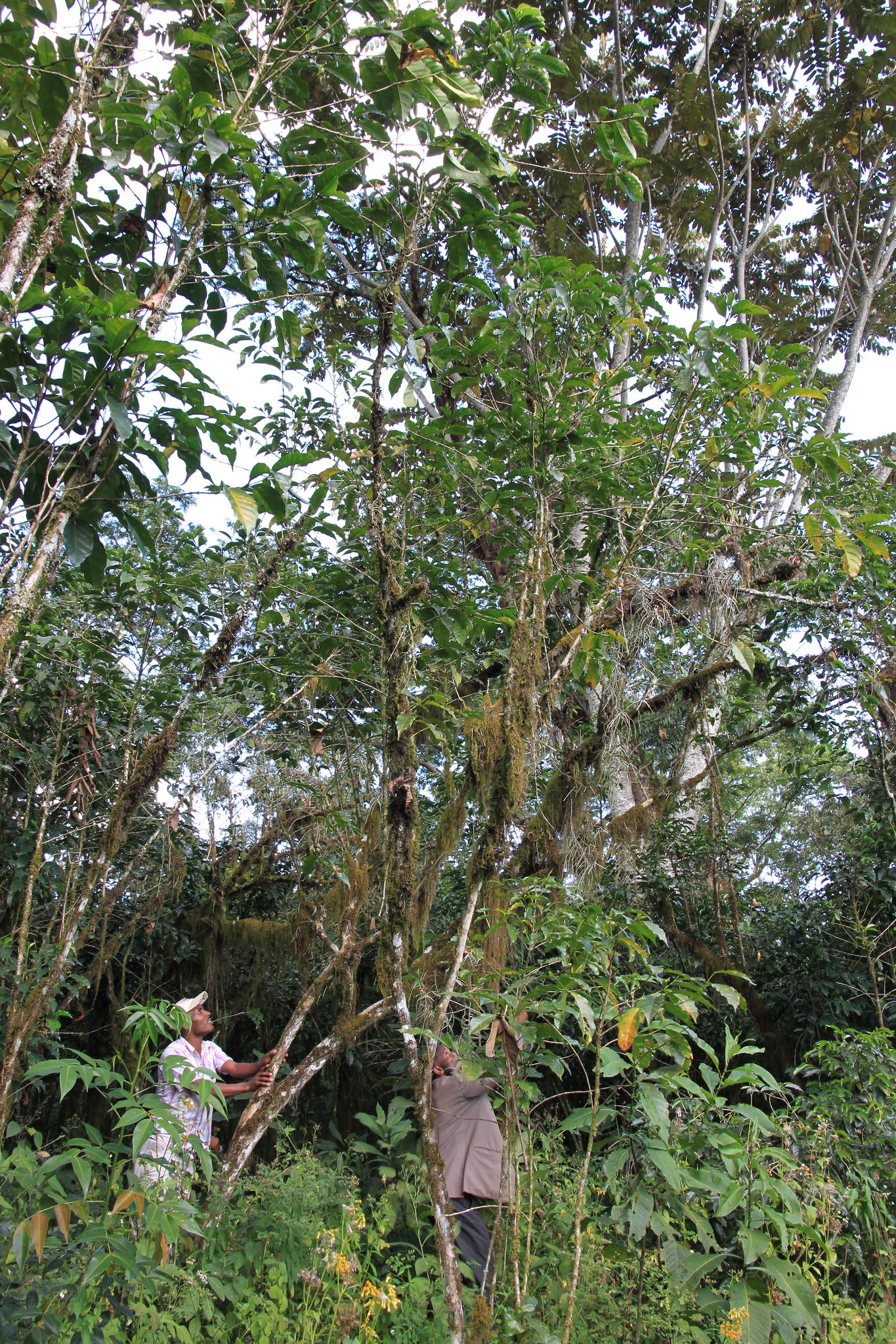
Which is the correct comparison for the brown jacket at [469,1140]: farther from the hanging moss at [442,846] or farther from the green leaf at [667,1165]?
the green leaf at [667,1165]

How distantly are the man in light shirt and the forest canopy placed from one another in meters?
0.12

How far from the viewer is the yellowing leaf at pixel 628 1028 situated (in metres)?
1.98

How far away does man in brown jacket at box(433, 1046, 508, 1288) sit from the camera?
3.45 meters

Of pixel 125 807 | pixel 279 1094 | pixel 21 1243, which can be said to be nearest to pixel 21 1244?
pixel 21 1243

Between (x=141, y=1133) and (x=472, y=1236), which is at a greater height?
(x=141, y=1133)

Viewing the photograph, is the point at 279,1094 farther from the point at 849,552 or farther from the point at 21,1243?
the point at 849,552

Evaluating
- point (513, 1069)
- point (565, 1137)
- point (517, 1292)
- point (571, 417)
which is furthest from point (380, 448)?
point (565, 1137)

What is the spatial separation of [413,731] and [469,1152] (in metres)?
2.07

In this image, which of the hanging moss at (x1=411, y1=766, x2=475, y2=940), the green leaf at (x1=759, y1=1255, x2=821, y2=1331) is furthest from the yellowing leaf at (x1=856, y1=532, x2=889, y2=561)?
the green leaf at (x1=759, y1=1255, x2=821, y2=1331)

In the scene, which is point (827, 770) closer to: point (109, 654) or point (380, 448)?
point (380, 448)

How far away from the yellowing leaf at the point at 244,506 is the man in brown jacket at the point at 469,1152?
2360 mm

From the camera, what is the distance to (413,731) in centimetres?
278

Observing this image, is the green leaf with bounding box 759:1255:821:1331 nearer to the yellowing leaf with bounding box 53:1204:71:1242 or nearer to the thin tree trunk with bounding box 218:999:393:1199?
the yellowing leaf with bounding box 53:1204:71:1242

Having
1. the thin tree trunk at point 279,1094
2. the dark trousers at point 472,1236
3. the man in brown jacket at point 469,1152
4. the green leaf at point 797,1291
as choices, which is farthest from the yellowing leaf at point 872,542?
the dark trousers at point 472,1236
